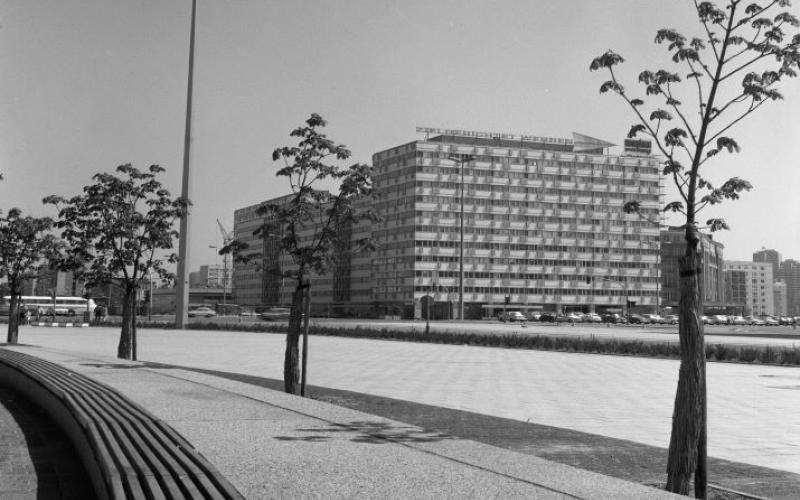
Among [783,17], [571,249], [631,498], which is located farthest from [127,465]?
[571,249]

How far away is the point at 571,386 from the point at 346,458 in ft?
38.7

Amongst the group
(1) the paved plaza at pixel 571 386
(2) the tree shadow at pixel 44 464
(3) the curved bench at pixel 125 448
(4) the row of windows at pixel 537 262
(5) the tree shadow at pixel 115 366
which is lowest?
(1) the paved plaza at pixel 571 386

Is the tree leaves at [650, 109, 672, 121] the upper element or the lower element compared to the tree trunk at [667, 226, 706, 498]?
upper

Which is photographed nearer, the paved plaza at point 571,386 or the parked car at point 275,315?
the paved plaza at point 571,386

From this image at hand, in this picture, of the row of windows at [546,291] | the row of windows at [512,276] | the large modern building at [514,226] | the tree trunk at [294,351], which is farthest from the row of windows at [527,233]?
the tree trunk at [294,351]

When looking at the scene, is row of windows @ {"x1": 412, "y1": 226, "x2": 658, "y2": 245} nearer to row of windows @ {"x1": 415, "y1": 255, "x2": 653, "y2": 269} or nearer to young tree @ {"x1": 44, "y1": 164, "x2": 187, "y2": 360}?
row of windows @ {"x1": 415, "y1": 255, "x2": 653, "y2": 269}

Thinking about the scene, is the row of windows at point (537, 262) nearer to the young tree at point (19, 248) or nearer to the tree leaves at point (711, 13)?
the young tree at point (19, 248)

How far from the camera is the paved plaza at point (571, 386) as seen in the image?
10.6 metres

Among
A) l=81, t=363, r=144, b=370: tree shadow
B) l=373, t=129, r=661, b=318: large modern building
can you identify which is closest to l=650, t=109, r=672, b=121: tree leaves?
l=81, t=363, r=144, b=370: tree shadow

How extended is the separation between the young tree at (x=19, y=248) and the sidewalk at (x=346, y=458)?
15621 mm

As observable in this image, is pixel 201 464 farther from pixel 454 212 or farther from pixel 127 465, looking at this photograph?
pixel 454 212

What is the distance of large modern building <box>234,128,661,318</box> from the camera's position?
→ 126 m

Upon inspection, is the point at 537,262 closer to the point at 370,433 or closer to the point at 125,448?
the point at 370,433

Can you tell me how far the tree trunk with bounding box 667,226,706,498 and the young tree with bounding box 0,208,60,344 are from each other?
20771mm
